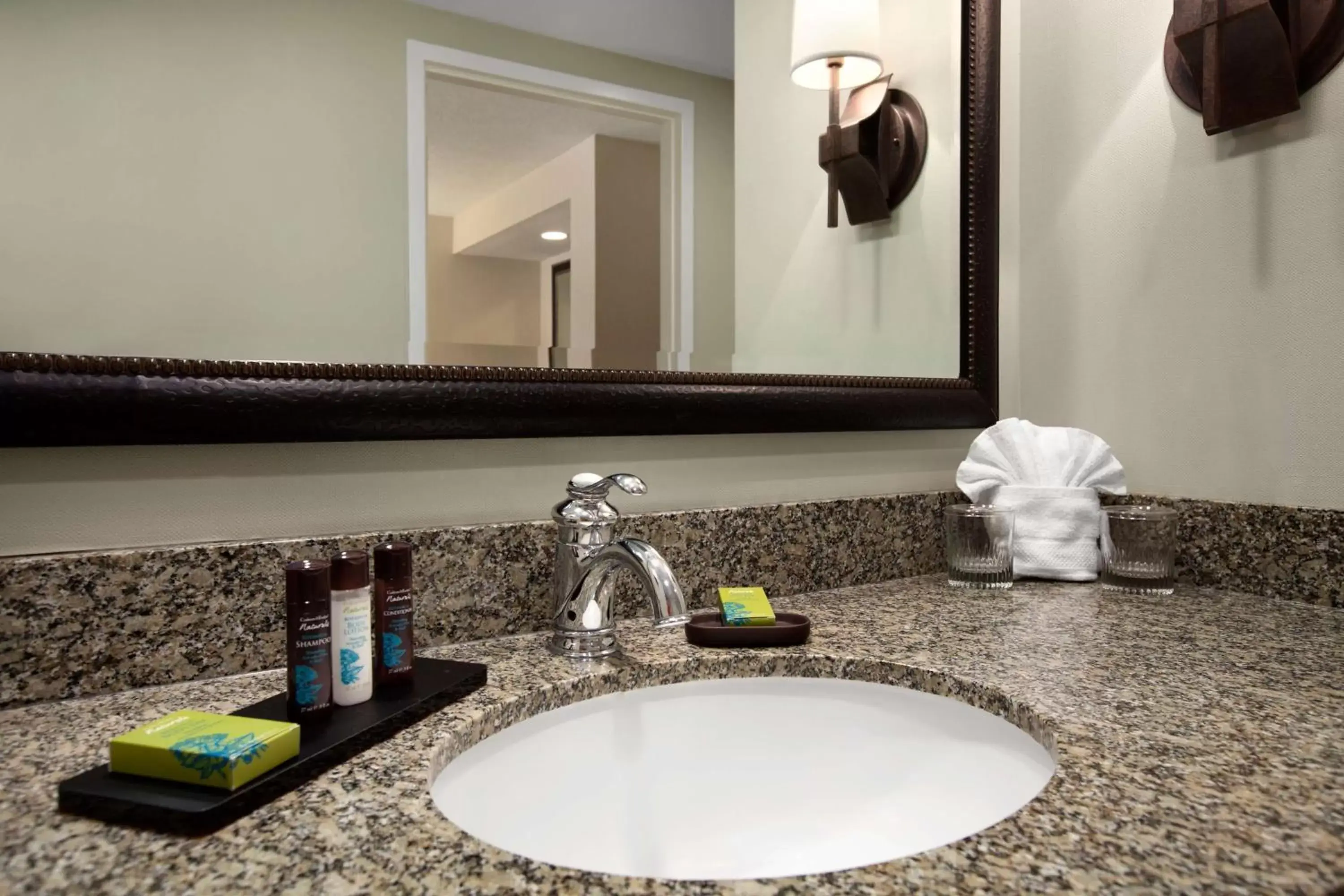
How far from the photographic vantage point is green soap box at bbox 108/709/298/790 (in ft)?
1.65

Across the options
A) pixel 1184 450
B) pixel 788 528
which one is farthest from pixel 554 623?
pixel 1184 450

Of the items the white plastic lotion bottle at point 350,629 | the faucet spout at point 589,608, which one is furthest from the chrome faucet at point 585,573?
the white plastic lotion bottle at point 350,629

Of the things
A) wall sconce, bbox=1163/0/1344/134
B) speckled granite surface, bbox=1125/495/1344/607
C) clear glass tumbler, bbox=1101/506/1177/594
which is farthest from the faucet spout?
wall sconce, bbox=1163/0/1344/134

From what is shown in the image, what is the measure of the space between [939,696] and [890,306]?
0.63m

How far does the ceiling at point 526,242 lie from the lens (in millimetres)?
867

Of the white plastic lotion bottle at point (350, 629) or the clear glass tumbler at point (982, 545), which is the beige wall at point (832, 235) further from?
the white plastic lotion bottle at point (350, 629)

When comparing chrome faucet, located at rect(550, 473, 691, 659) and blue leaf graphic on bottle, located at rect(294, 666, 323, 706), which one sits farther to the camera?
chrome faucet, located at rect(550, 473, 691, 659)

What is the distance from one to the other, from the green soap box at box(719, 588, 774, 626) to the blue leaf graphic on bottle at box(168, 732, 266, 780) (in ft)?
1.51

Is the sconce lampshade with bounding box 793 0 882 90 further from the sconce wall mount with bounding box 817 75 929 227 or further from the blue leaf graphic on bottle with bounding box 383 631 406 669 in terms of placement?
the blue leaf graphic on bottle with bounding box 383 631 406 669

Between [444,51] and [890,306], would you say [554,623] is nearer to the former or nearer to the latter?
[444,51]

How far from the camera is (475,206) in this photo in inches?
33.7

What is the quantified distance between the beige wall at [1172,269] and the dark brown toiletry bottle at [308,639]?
3.41 ft

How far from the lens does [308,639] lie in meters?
0.61

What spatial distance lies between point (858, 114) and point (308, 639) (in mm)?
975
